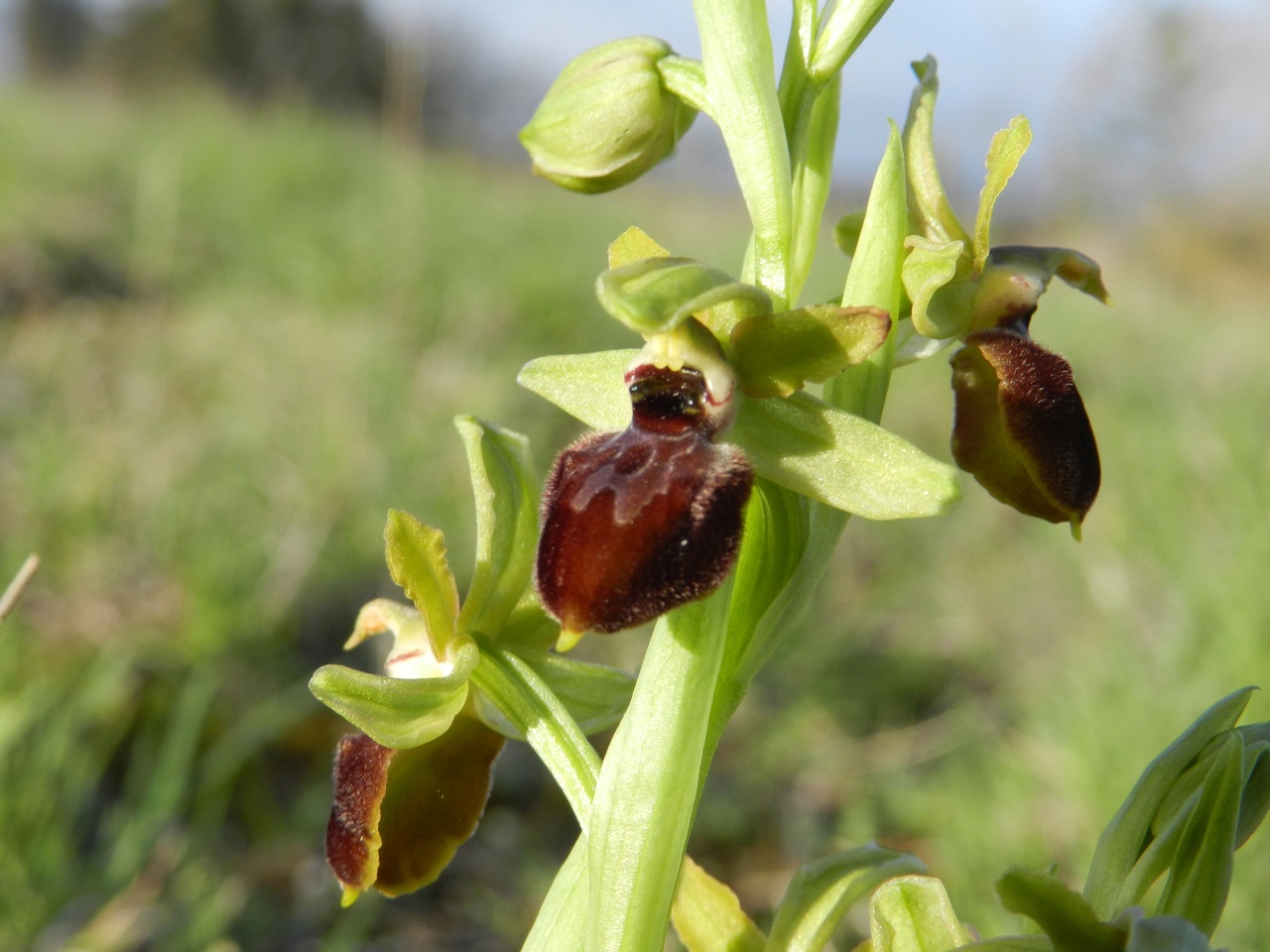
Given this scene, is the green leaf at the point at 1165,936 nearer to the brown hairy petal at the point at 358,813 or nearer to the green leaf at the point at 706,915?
the green leaf at the point at 706,915

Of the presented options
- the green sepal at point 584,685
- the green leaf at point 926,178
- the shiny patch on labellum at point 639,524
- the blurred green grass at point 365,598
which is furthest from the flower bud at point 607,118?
the blurred green grass at point 365,598

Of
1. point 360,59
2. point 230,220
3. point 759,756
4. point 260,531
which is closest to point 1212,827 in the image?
point 759,756

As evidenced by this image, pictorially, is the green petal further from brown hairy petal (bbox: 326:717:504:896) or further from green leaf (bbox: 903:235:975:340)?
brown hairy petal (bbox: 326:717:504:896)

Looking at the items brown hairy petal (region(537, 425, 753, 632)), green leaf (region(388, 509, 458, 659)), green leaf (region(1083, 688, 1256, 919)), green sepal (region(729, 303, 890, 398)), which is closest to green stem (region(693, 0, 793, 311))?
green sepal (region(729, 303, 890, 398))

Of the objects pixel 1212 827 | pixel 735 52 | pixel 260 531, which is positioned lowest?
pixel 260 531

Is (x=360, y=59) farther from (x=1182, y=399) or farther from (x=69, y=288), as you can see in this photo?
(x=1182, y=399)
